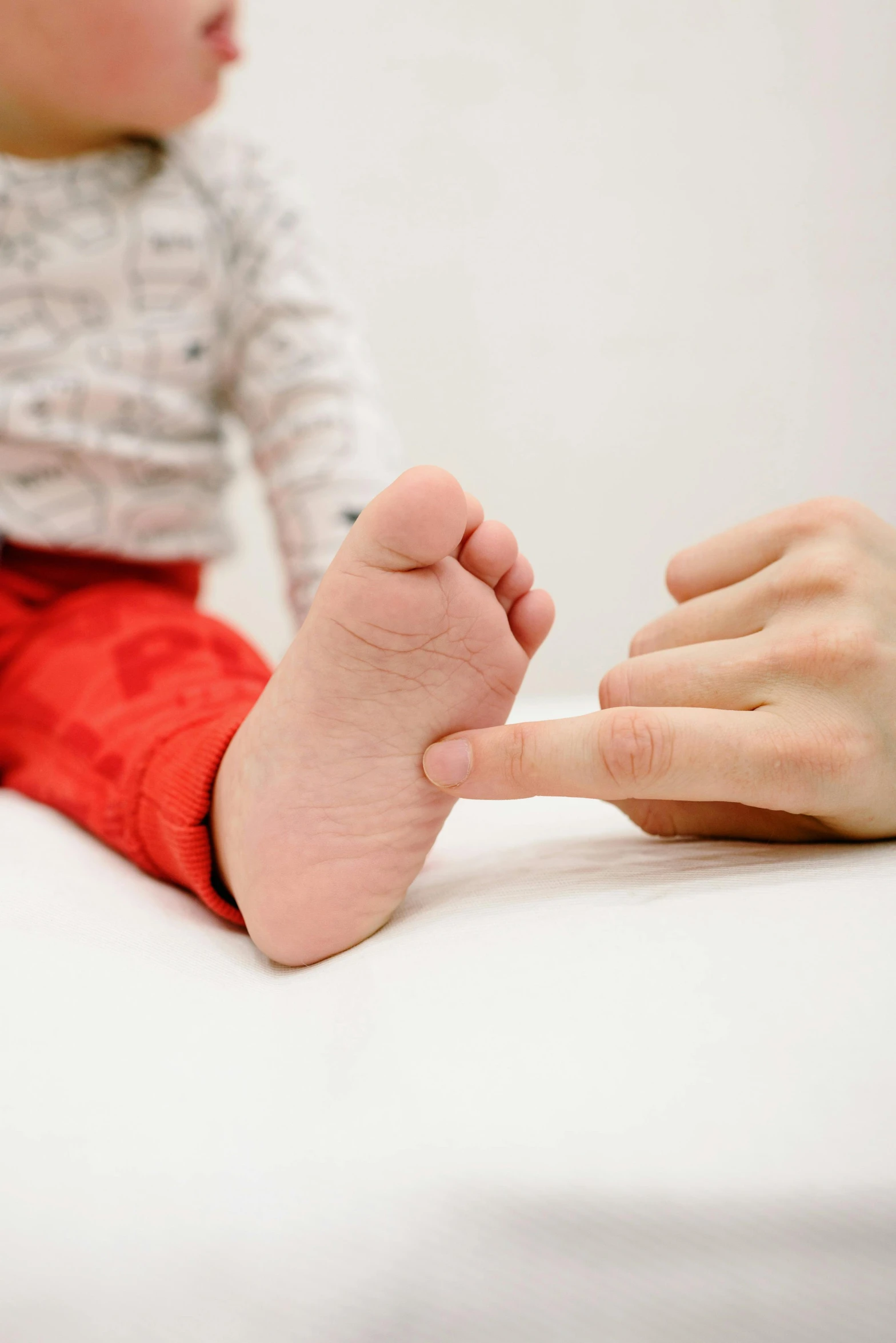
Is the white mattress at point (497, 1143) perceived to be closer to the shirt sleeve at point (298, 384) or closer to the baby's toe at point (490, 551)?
the baby's toe at point (490, 551)

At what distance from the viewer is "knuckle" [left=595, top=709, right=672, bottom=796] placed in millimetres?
390

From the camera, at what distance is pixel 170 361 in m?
0.84

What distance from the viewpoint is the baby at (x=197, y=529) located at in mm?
434

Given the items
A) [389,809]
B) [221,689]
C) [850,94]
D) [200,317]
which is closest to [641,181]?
[850,94]

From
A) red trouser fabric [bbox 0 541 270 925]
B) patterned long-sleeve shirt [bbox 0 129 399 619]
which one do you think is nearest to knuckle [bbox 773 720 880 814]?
red trouser fabric [bbox 0 541 270 925]

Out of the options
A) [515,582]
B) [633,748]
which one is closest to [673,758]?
[633,748]

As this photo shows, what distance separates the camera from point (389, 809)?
0.45 m

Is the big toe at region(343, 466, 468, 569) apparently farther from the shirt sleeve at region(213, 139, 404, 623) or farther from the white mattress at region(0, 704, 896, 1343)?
the shirt sleeve at region(213, 139, 404, 623)

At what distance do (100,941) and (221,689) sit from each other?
219mm

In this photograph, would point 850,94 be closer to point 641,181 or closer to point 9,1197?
point 641,181

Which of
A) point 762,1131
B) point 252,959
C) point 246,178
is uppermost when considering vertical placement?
point 246,178

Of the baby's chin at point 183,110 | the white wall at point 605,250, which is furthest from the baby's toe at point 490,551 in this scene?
the white wall at point 605,250

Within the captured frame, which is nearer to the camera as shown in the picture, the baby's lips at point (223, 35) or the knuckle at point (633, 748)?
the knuckle at point (633, 748)

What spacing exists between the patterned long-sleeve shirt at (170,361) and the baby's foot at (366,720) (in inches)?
15.5
